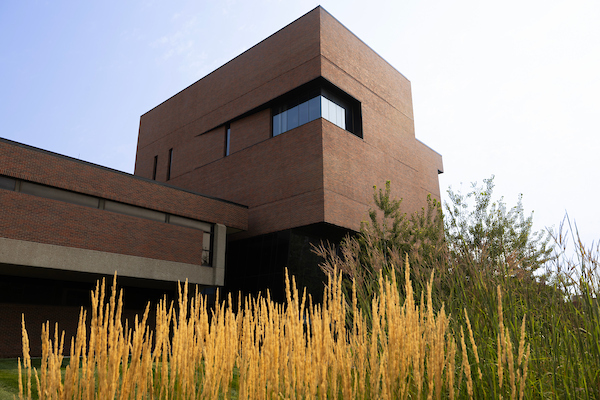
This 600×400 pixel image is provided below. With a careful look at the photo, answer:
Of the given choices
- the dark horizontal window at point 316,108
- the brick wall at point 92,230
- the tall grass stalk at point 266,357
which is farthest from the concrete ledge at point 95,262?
the tall grass stalk at point 266,357

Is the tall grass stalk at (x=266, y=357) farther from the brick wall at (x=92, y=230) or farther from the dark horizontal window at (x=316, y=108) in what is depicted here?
the dark horizontal window at (x=316, y=108)

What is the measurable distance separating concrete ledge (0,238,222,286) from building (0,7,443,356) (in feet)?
0.12

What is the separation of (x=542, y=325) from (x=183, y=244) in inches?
617

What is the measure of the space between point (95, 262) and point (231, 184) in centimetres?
854

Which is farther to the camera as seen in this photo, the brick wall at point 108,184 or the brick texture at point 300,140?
the brick texture at point 300,140

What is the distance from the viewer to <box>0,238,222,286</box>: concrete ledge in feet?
43.2

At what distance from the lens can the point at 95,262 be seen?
14820 millimetres

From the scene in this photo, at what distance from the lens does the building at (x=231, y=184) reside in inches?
570

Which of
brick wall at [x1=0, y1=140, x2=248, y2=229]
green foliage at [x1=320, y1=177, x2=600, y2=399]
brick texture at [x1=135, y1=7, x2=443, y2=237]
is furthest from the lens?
brick texture at [x1=135, y1=7, x2=443, y2=237]

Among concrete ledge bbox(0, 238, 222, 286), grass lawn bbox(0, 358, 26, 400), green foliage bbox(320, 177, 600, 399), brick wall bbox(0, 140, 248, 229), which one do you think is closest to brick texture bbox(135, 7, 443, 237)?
brick wall bbox(0, 140, 248, 229)

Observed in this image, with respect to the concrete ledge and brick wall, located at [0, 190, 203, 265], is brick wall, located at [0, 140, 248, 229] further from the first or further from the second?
the concrete ledge

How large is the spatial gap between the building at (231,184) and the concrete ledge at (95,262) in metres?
0.04

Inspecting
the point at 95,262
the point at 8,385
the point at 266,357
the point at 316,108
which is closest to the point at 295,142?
the point at 316,108

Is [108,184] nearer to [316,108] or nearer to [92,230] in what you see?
[92,230]
